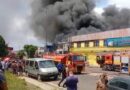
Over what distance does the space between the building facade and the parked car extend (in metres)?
39.9

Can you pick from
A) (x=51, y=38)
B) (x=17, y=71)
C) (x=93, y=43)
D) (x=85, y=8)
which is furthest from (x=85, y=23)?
(x=17, y=71)

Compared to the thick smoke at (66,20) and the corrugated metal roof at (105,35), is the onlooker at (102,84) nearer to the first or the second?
the corrugated metal roof at (105,35)

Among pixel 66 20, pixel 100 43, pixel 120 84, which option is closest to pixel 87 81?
pixel 120 84

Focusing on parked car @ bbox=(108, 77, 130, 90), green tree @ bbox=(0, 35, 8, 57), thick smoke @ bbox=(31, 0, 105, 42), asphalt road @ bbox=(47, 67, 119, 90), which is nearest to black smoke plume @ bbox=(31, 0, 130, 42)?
thick smoke @ bbox=(31, 0, 105, 42)

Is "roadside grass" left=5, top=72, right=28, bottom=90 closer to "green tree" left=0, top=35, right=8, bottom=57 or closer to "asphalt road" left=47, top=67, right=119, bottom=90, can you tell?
"asphalt road" left=47, top=67, right=119, bottom=90

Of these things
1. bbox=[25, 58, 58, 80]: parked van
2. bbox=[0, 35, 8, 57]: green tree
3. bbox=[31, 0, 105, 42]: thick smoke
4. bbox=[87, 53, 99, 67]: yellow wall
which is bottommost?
bbox=[25, 58, 58, 80]: parked van

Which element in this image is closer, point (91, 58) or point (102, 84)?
point (102, 84)

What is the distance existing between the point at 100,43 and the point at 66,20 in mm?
26994

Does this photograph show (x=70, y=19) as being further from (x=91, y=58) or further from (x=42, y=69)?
(x=42, y=69)

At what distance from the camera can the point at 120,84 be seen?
551 inches

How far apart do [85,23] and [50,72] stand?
63473 mm

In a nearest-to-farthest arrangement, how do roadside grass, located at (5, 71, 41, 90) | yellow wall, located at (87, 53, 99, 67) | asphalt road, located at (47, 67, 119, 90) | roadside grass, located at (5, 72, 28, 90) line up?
1. roadside grass, located at (5, 72, 28, 90)
2. roadside grass, located at (5, 71, 41, 90)
3. asphalt road, located at (47, 67, 119, 90)
4. yellow wall, located at (87, 53, 99, 67)

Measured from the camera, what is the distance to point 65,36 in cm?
9131

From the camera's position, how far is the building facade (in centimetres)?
5681
